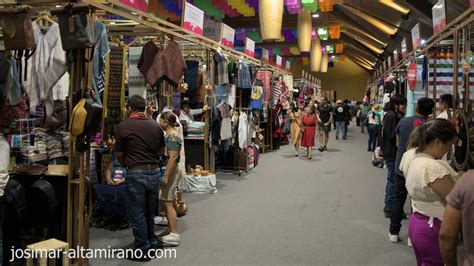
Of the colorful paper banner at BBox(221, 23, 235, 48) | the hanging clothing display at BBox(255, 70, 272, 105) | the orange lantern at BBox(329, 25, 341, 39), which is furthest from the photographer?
the orange lantern at BBox(329, 25, 341, 39)

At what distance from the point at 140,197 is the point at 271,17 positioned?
595 cm

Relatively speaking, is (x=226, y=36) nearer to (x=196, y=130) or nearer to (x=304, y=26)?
(x=196, y=130)

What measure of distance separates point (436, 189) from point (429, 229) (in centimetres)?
28

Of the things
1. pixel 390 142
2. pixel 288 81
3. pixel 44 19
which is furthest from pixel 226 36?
pixel 288 81

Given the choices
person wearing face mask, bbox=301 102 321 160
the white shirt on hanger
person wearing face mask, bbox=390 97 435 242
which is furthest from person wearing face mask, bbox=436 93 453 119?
person wearing face mask, bbox=301 102 321 160

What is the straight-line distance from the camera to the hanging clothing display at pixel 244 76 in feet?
26.2

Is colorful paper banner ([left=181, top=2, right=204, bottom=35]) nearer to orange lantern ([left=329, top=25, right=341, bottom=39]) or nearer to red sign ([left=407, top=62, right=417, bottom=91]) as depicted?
red sign ([left=407, top=62, right=417, bottom=91])

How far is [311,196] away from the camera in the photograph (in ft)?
21.5

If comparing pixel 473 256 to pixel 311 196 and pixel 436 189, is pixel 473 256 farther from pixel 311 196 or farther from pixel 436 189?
pixel 311 196

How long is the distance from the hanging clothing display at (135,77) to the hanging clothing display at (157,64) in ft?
0.62

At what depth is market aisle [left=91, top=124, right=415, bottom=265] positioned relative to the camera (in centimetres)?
407

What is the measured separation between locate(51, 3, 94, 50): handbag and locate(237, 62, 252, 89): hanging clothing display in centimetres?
484

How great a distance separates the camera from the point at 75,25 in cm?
323

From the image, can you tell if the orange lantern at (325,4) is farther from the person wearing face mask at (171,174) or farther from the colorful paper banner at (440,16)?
the person wearing face mask at (171,174)
